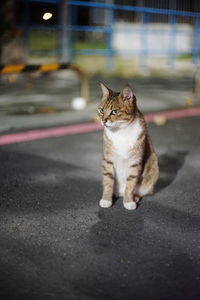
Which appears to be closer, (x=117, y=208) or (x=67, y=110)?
(x=117, y=208)

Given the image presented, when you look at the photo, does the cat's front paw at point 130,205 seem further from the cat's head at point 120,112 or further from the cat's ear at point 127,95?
the cat's ear at point 127,95

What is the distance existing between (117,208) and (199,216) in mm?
711

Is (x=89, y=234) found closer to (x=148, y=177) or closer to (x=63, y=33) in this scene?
(x=148, y=177)

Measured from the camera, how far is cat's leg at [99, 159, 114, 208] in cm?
388

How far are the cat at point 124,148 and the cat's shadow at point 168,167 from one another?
23 centimetres

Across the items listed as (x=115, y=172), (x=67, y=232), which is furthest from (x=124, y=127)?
(x=67, y=232)

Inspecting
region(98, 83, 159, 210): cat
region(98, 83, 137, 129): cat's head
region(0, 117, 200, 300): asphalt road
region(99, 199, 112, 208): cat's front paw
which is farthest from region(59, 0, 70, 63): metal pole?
region(99, 199, 112, 208): cat's front paw

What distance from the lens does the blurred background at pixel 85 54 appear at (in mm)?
9844

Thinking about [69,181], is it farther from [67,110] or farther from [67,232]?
[67,110]

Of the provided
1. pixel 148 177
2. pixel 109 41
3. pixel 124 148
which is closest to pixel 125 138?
pixel 124 148

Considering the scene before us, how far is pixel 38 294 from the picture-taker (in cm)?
254

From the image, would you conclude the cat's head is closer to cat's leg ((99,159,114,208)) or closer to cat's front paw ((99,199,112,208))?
cat's leg ((99,159,114,208))

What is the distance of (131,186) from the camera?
3859 mm

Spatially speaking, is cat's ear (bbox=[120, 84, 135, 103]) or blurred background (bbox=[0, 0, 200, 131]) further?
blurred background (bbox=[0, 0, 200, 131])
